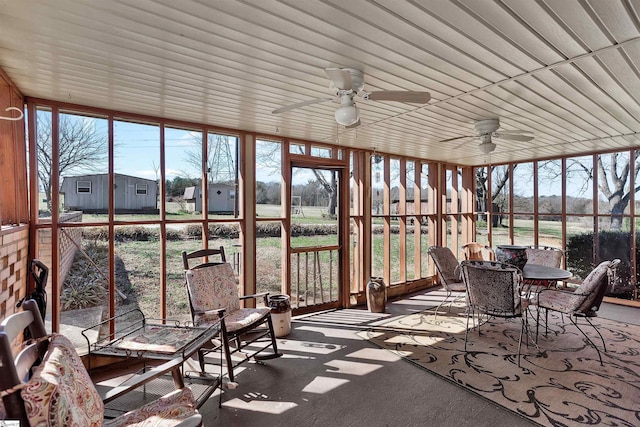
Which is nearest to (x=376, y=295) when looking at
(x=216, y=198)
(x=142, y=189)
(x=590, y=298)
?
(x=590, y=298)

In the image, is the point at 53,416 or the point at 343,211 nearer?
the point at 53,416

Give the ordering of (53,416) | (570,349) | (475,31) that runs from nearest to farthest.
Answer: (53,416) < (475,31) < (570,349)

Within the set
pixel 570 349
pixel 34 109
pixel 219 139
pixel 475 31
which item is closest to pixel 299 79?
pixel 475 31

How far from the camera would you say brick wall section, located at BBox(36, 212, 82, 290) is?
3.09 meters

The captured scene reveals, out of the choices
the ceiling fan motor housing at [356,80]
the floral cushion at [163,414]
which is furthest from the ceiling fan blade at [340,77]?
the floral cushion at [163,414]

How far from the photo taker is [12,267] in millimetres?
2471

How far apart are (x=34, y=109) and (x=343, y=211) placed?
3.92m

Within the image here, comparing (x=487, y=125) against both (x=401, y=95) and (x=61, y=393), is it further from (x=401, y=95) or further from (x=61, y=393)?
(x=61, y=393)

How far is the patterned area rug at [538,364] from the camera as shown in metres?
2.56

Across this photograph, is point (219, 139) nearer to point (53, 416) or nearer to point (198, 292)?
point (198, 292)

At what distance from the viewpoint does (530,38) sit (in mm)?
1995

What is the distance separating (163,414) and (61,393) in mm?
614

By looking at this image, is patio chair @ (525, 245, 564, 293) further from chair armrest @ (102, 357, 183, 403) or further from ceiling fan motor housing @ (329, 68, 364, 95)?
chair armrest @ (102, 357, 183, 403)

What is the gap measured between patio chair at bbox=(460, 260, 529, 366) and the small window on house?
13.9 ft
